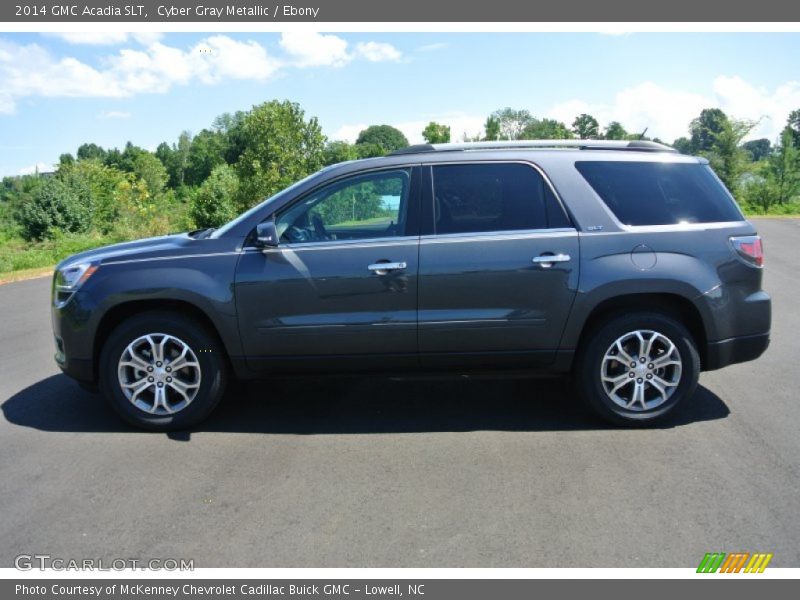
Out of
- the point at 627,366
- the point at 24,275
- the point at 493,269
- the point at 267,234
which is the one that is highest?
the point at 267,234

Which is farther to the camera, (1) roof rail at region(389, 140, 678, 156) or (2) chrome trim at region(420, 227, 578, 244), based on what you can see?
(1) roof rail at region(389, 140, 678, 156)

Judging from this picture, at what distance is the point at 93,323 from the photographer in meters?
4.70

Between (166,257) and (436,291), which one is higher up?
(166,257)

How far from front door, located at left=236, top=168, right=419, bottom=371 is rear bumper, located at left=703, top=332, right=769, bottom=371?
2.11 metres

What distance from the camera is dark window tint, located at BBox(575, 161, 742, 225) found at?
185 inches

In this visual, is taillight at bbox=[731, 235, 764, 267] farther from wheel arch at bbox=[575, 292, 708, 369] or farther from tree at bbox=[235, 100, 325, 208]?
tree at bbox=[235, 100, 325, 208]

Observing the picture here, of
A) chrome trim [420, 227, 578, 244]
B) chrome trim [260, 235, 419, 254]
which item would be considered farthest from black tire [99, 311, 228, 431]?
chrome trim [420, 227, 578, 244]

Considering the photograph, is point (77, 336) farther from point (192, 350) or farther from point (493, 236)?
point (493, 236)

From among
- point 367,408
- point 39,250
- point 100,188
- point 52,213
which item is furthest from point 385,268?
point 100,188

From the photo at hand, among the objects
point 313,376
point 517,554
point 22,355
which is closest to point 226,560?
point 517,554

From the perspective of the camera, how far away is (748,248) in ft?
15.3

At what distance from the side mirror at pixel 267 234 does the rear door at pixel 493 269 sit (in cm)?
103

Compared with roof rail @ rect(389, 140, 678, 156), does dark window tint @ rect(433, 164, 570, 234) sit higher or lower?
lower

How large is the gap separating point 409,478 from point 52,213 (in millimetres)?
31356
